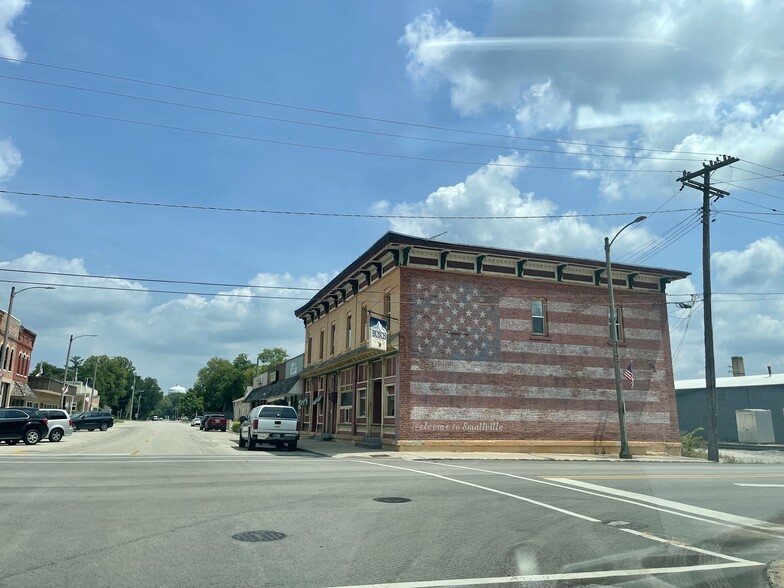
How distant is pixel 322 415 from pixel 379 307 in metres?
11.9

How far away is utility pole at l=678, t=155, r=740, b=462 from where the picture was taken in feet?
87.6

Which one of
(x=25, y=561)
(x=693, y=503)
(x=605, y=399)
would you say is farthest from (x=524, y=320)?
(x=25, y=561)

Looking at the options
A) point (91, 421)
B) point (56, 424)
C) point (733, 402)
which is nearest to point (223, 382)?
point (91, 421)

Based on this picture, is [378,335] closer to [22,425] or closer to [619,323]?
[619,323]

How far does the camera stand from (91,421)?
A: 56250 millimetres

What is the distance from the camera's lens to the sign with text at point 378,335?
25.6 meters

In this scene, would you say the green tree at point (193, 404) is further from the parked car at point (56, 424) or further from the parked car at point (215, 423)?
the parked car at point (56, 424)

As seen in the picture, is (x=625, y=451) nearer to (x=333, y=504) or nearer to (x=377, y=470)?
(x=377, y=470)

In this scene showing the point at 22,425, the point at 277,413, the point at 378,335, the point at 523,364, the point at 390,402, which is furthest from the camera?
the point at 523,364

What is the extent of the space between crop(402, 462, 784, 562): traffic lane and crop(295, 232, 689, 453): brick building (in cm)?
1252

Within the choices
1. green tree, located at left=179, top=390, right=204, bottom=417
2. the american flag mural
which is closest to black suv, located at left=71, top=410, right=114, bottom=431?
the american flag mural

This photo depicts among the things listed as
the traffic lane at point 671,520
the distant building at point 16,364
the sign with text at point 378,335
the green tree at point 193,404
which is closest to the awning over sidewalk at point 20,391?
the distant building at point 16,364

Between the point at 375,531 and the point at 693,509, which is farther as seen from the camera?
the point at 693,509

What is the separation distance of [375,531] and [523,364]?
2121 cm
